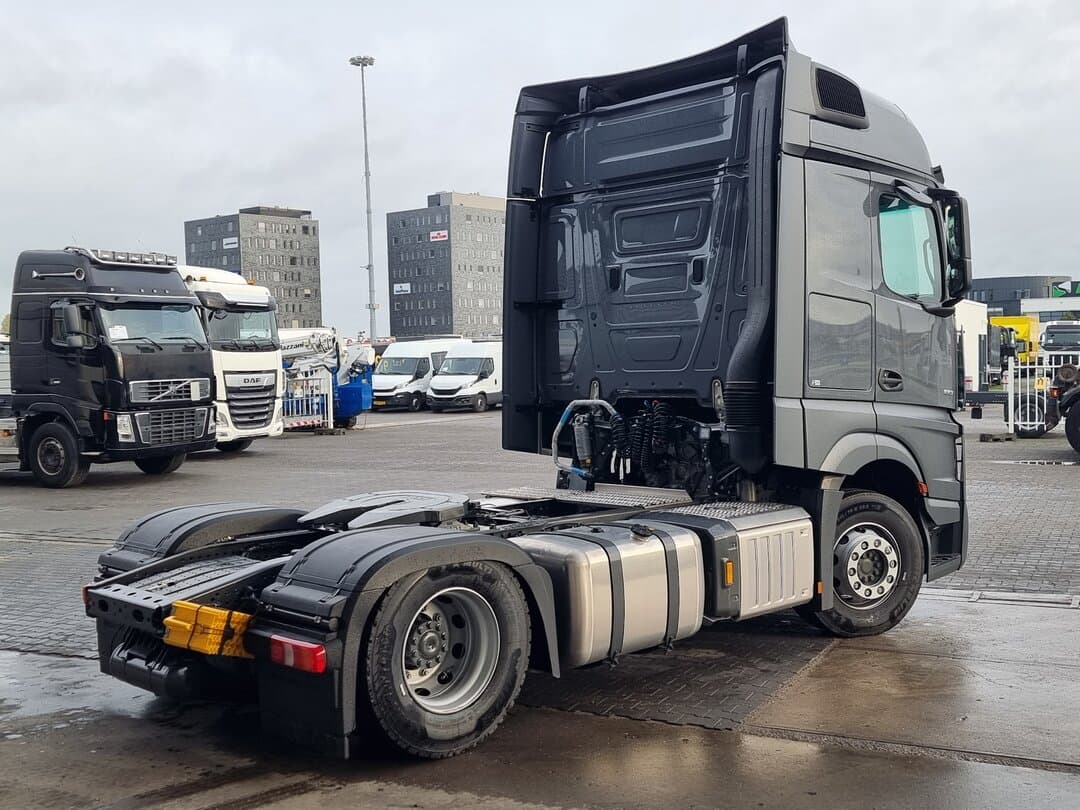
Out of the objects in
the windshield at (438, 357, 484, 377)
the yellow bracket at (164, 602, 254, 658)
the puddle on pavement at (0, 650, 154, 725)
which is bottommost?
the puddle on pavement at (0, 650, 154, 725)

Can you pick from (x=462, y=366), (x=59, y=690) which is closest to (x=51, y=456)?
(x=59, y=690)

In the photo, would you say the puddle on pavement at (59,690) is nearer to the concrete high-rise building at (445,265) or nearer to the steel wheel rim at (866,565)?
the steel wheel rim at (866,565)

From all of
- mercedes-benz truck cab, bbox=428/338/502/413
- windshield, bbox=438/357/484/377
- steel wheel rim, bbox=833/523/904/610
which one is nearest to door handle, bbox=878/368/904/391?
steel wheel rim, bbox=833/523/904/610

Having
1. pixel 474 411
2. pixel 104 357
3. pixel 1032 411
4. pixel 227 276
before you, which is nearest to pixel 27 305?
pixel 104 357

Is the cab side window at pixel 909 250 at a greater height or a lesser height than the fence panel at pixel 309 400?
greater

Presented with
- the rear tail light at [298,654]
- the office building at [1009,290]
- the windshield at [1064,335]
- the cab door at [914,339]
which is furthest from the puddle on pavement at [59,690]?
the office building at [1009,290]

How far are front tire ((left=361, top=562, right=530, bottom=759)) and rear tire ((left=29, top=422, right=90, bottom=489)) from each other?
13.6 m

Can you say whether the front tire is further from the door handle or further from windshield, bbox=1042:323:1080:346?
windshield, bbox=1042:323:1080:346

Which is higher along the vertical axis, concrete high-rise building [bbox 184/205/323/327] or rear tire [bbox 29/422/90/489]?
concrete high-rise building [bbox 184/205/323/327]

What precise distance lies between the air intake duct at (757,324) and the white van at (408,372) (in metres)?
33.3

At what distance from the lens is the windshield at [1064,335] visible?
30.8 metres

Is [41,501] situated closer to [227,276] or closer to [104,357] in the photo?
[104,357]

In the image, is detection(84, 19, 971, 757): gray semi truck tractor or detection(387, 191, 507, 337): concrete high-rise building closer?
detection(84, 19, 971, 757): gray semi truck tractor

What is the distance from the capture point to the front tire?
15.8 ft
